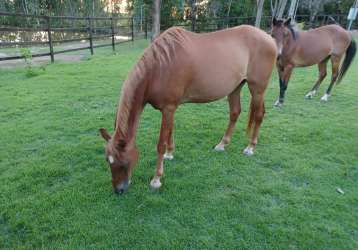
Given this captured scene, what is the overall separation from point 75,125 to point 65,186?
5.10ft

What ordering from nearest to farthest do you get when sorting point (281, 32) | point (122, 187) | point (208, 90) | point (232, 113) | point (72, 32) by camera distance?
1. point (122, 187)
2. point (208, 90)
3. point (232, 113)
4. point (281, 32)
5. point (72, 32)

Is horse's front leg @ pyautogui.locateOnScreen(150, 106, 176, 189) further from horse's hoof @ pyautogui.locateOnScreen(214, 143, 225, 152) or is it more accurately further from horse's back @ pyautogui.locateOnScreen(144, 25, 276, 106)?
horse's hoof @ pyautogui.locateOnScreen(214, 143, 225, 152)

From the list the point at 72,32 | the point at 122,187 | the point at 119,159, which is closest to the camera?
the point at 119,159

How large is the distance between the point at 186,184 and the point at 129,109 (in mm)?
959

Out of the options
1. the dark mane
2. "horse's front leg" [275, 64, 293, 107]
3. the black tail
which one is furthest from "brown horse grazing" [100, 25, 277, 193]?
the black tail

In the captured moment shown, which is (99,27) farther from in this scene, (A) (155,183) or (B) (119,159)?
(B) (119,159)

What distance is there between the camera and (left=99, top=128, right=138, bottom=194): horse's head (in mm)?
2227

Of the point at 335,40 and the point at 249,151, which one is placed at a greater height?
the point at 335,40

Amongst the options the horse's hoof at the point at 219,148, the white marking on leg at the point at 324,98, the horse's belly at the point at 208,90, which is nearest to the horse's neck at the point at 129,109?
the horse's belly at the point at 208,90

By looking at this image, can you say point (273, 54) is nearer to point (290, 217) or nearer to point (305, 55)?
point (290, 217)

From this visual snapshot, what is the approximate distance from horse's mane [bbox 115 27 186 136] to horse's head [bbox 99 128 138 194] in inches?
4.2

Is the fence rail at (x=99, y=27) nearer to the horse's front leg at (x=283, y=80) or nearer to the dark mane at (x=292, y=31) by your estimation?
the dark mane at (x=292, y=31)

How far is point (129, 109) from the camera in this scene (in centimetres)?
230

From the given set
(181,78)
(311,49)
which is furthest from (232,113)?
(311,49)
